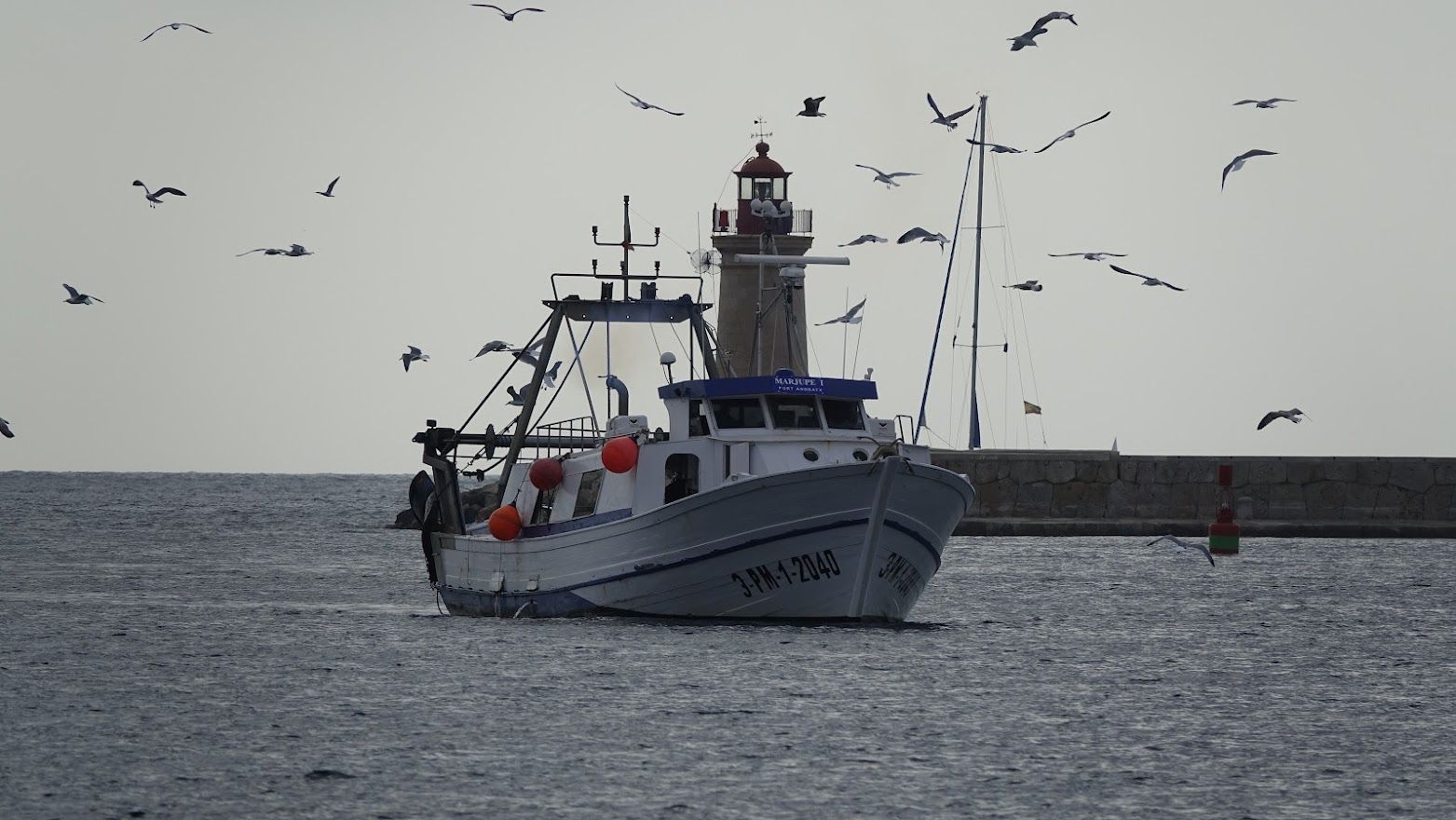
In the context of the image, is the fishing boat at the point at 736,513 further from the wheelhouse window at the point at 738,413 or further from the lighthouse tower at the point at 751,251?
the lighthouse tower at the point at 751,251

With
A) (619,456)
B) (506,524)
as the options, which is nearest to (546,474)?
(506,524)

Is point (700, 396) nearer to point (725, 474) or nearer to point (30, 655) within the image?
point (725, 474)

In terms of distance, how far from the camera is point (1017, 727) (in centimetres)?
2252

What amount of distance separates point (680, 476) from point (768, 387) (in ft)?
5.41

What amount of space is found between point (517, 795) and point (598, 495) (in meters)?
11.9

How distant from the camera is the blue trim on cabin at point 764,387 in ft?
94.2

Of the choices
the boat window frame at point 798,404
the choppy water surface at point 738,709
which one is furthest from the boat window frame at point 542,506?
the boat window frame at point 798,404

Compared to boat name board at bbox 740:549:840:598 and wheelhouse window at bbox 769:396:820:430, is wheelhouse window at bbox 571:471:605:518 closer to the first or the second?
wheelhouse window at bbox 769:396:820:430

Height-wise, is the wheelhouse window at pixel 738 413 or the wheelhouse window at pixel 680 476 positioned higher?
the wheelhouse window at pixel 738 413

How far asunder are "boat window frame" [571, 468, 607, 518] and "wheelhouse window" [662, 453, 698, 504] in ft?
4.74

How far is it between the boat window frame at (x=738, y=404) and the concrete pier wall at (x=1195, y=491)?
30777mm

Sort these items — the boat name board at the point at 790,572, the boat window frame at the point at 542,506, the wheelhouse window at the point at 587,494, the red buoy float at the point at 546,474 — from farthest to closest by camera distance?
the boat window frame at the point at 542,506, the red buoy float at the point at 546,474, the wheelhouse window at the point at 587,494, the boat name board at the point at 790,572

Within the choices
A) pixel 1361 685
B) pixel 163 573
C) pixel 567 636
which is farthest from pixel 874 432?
pixel 163 573

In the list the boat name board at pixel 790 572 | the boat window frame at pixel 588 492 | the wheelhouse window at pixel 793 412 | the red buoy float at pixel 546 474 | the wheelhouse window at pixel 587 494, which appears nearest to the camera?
the boat name board at pixel 790 572
